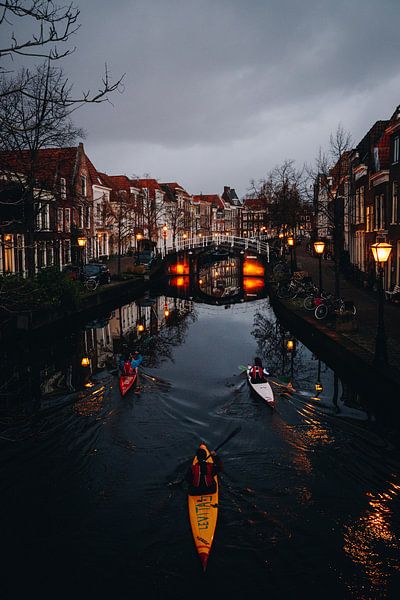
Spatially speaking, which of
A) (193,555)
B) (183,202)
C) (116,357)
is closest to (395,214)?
(116,357)

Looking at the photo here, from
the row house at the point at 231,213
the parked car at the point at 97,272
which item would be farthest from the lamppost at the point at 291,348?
the row house at the point at 231,213

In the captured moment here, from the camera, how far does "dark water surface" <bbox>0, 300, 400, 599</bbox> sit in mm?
7852

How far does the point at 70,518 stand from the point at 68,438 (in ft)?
12.4

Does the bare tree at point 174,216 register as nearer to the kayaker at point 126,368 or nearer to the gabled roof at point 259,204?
the gabled roof at point 259,204

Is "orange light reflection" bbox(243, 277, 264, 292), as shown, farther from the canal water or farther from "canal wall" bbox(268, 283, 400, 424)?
the canal water

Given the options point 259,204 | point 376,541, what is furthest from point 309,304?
point 259,204

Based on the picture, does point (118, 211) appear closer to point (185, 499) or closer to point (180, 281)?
point (180, 281)

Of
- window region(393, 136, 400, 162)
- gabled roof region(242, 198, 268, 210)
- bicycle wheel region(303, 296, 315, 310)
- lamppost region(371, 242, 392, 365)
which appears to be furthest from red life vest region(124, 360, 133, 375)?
gabled roof region(242, 198, 268, 210)

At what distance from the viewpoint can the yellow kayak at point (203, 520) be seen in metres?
8.16

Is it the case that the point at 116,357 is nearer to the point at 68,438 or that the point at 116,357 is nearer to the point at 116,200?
the point at 68,438

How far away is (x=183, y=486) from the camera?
34.9 ft

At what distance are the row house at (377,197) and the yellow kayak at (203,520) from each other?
68.8 ft

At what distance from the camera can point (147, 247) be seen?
75.9 metres

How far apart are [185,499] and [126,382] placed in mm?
7454
